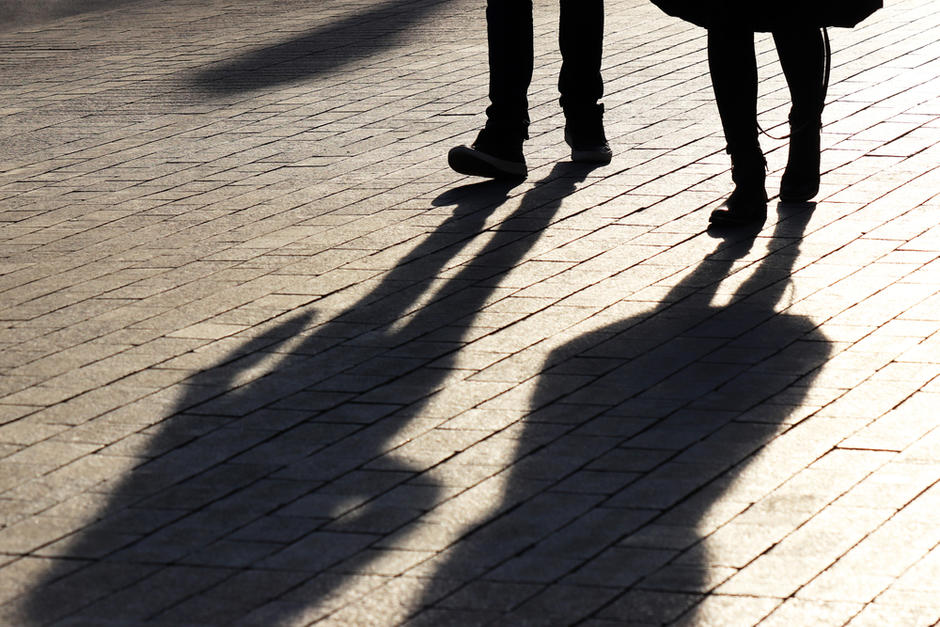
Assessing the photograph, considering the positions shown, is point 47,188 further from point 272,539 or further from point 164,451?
point 272,539

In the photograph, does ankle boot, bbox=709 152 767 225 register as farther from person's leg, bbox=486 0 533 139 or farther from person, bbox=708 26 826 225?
person's leg, bbox=486 0 533 139

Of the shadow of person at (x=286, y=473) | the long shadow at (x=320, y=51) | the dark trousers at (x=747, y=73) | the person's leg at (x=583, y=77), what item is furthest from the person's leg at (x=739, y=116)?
the long shadow at (x=320, y=51)

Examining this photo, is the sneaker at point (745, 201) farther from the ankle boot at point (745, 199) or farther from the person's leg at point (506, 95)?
the person's leg at point (506, 95)

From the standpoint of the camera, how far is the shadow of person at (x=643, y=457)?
303cm

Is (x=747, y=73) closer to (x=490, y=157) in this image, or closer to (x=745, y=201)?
(x=745, y=201)

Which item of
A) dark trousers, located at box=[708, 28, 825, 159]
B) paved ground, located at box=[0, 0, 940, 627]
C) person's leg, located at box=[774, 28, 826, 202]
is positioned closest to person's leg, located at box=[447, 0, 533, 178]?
Result: paved ground, located at box=[0, 0, 940, 627]

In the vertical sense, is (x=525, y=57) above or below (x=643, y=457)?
above

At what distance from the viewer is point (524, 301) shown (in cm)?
496

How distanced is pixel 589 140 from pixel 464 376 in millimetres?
2653

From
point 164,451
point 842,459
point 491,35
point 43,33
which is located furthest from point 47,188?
point 43,33

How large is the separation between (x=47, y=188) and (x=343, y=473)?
3.79 metres

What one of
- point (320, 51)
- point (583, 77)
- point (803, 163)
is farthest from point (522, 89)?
point (320, 51)

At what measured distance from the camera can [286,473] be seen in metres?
3.68

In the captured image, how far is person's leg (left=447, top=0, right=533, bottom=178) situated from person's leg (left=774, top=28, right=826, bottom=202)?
1.18 meters
